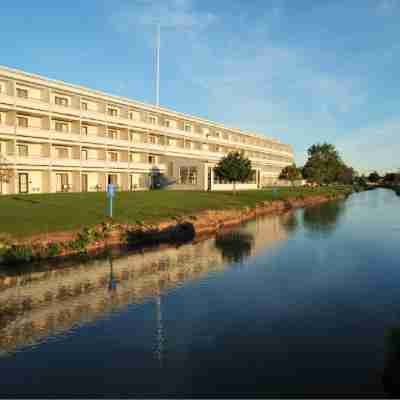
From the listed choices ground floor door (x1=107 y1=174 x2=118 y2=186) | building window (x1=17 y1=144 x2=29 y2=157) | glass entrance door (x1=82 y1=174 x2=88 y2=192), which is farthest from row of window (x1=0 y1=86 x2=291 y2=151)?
glass entrance door (x1=82 y1=174 x2=88 y2=192)

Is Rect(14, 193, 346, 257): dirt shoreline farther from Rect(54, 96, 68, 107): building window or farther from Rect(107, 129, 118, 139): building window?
Rect(54, 96, 68, 107): building window

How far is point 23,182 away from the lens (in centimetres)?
4450

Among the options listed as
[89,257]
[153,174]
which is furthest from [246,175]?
[89,257]

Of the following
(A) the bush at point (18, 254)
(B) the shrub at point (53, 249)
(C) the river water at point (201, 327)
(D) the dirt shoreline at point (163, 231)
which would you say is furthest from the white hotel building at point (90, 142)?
(C) the river water at point (201, 327)

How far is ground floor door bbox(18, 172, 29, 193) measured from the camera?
144 feet

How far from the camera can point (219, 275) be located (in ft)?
Result: 51.0

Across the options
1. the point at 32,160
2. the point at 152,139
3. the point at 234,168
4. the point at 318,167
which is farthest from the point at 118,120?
the point at 318,167

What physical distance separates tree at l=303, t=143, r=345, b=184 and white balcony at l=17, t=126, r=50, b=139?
82.6 metres

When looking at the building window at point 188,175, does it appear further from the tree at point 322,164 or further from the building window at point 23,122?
the tree at point 322,164

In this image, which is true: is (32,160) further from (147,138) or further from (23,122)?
(147,138)

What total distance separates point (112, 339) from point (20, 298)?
5224 millimetres

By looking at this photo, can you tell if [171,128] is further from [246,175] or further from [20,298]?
[20,298]

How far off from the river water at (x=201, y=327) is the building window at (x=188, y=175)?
42.4 m

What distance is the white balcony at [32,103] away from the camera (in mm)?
42506
